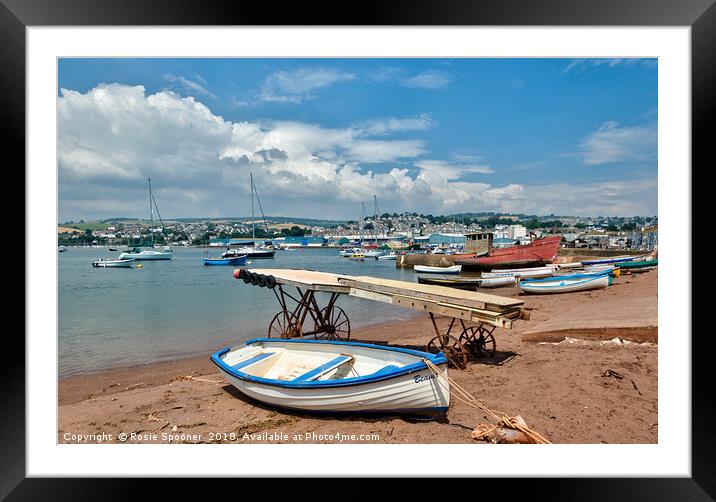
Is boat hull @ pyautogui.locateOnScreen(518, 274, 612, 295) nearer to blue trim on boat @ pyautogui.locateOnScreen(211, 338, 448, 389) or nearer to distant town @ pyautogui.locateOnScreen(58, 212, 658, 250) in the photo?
distant town @ pyautogui.locateOnScreen(58, 212, 658, 250)

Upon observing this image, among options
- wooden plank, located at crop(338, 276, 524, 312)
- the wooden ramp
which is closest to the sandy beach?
the wooden ramp

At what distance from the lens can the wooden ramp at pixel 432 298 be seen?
17.4 ft

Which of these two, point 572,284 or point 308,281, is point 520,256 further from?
point 308,281

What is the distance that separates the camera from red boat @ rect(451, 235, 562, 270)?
88.8 feet

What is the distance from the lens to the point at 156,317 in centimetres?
1371

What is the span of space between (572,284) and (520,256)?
12.2m

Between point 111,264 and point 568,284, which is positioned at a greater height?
point 111,264

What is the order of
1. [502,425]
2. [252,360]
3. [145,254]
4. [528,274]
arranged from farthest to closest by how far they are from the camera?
[145,254]
[528,274]
[252,360]
[502,425]
